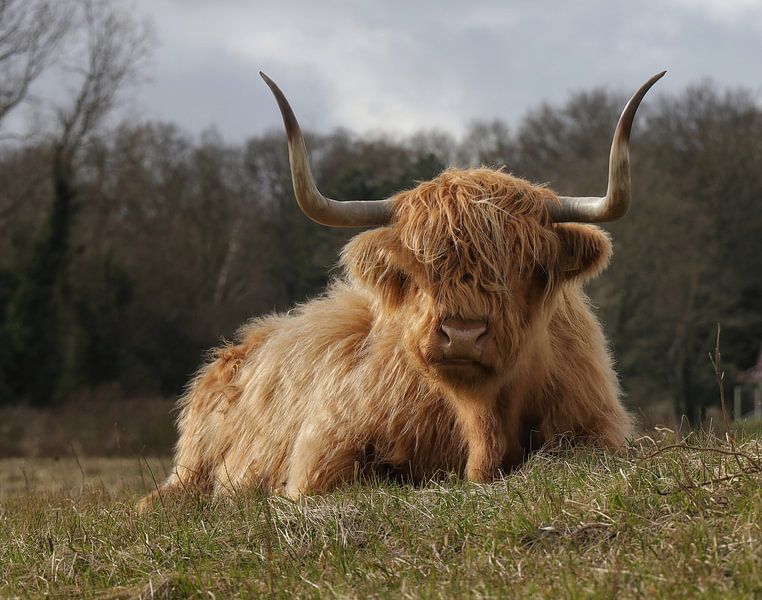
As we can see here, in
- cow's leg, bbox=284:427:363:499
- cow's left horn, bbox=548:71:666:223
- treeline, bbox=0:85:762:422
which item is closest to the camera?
cow's left horn, bbox=548:71:666:223

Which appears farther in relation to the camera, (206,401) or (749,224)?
(749,224)

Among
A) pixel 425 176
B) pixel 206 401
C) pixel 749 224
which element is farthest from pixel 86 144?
Answer: pixel 206 401

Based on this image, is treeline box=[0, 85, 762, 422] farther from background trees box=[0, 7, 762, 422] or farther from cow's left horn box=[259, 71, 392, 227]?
cow's left horn box=[259, 71, 392, 227]

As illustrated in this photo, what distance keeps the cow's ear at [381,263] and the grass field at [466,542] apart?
1.10m

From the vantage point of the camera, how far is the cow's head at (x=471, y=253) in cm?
444

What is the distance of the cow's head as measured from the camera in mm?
4441

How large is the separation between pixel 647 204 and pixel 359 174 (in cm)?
757

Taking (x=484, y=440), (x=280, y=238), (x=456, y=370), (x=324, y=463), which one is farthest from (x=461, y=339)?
(x=280, y=238)

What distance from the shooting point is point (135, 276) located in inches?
1238

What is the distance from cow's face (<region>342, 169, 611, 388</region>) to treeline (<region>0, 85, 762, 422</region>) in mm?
18782

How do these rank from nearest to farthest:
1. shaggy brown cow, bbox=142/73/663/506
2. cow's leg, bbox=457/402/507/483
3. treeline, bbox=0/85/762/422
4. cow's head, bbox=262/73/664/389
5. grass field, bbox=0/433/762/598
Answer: grass field, bbox=0/433/762/598 → cow's head, bbox=262/73/664/389 → shaggy brown cow, bbox=142/73/663/506 → cow's leg, bbox=457/402/507/483 → treeline, bbox=0/85/762/422

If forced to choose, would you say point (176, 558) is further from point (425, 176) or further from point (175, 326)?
point (175, 326)

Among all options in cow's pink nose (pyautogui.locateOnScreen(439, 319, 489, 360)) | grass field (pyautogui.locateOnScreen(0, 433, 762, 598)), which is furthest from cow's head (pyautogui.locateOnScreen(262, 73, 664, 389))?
grass field (pyautogui.locateOnScreen(0, 433, 762, 598))

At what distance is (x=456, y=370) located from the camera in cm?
447
